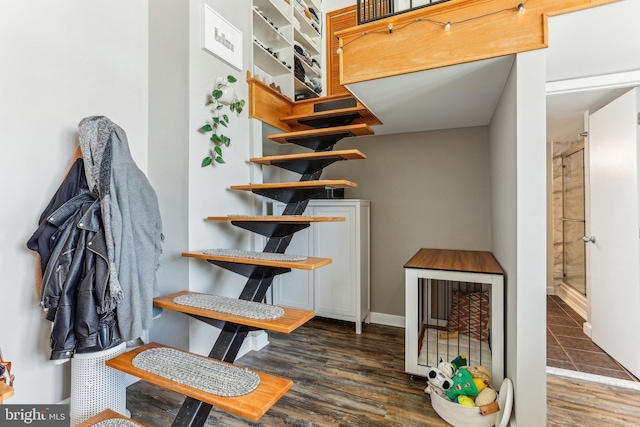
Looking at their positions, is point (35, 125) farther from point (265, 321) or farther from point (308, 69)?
point (308, 69)

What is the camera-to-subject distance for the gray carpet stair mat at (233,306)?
56.9 inches

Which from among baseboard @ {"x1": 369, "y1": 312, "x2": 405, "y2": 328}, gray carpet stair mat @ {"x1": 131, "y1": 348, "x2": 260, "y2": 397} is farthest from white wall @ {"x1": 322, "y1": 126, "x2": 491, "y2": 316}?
gray carpet stair mat @ {"x1": 131, "y1": 348, "x2": 260, "y2": 397}

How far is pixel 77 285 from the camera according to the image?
1.36 meters

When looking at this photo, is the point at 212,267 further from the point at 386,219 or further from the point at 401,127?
the point at 401,127

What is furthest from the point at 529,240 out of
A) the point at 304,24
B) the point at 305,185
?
the point at 304,24

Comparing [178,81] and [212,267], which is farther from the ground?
[178,81]

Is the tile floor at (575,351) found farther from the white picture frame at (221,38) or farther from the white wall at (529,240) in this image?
the white picture frame at (221,38)

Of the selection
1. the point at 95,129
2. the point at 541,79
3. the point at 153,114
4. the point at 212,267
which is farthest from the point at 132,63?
the point at 541,79

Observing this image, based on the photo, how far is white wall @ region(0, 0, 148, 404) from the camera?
4.77 ft

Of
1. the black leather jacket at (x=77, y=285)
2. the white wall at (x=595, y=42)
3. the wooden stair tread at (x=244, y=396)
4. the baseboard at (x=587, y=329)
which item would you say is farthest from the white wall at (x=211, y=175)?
the baseboard at (x=587, y=329)

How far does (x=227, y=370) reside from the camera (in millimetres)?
1321

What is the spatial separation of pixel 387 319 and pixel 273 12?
3335 millimetres

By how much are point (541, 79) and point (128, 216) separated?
2135 millimetres

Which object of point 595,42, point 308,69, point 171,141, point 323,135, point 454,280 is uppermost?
point 308,69
